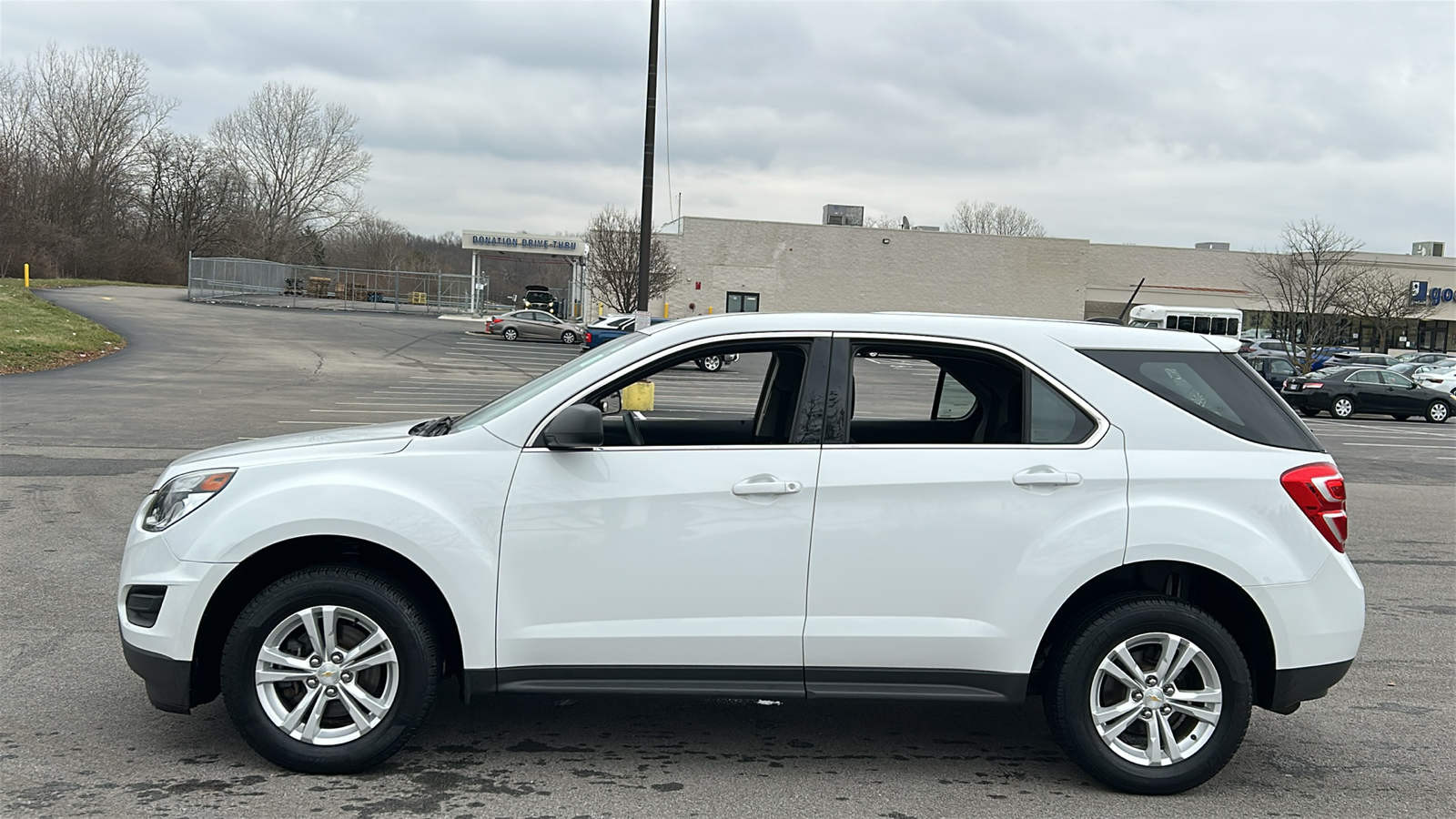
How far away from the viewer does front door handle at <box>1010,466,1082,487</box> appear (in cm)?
405

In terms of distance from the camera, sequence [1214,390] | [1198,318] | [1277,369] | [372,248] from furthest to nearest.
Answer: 1. [372,248]
2. [1198,318]
3. [1277,369]
4. [1214,390]

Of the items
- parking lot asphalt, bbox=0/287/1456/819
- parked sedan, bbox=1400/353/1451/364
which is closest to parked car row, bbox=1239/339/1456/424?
parked sedan, bbox=1400/353/1451/364

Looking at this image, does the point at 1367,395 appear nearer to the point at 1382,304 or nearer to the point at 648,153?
the point at 648,153

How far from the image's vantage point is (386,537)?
3.97 m

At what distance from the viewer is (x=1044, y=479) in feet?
13.3

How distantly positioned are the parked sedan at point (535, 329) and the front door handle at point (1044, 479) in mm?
43665

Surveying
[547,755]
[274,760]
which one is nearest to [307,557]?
[274,760]

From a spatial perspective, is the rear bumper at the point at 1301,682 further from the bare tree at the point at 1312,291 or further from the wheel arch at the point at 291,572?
the bare tree at the point at 1312,291

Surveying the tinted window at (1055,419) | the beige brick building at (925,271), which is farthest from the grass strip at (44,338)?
the beige brick building at (925,271)

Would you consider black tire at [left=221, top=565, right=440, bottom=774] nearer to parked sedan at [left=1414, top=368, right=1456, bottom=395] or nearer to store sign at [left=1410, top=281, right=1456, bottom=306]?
parked sedan at [left=1414, top=368, right=1456, bottom=395]

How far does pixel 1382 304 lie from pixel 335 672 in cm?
6905

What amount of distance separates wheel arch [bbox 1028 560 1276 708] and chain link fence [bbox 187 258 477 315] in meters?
56.1

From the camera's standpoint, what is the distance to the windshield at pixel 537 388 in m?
4.23

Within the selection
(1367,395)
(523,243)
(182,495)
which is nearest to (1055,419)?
(182,495)
